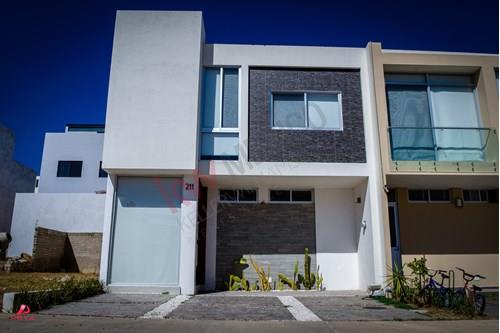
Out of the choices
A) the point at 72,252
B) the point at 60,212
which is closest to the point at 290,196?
the point at 72,252

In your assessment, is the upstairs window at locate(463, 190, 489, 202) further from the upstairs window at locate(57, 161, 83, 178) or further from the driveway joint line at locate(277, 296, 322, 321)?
the upstairs window at locate(57, 161, 83, 178)

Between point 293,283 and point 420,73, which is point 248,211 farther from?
point 420,73

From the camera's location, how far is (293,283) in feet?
35.7

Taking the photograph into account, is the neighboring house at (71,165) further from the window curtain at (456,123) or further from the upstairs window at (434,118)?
the window curtain at (456,123)

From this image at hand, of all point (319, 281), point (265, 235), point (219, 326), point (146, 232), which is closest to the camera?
point (219, 326)

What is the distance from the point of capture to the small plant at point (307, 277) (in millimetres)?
10867

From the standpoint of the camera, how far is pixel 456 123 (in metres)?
10.7

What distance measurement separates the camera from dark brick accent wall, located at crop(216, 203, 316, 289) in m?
11.1

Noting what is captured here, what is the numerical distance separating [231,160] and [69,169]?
18.4m

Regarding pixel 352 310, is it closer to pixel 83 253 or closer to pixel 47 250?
pixel 47 250

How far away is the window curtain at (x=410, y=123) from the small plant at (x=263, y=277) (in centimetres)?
475

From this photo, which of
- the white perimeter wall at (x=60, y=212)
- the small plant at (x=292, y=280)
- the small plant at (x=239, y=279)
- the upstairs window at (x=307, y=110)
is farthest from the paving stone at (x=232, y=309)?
the white perimeter wall at (x=60, y=212)

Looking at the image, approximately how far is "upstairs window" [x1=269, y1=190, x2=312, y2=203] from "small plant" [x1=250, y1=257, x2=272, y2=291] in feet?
6.38

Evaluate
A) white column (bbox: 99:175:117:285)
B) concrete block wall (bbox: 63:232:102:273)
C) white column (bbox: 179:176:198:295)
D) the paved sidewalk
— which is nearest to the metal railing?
the paved sidewalk
